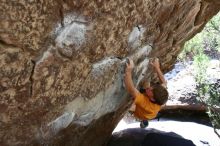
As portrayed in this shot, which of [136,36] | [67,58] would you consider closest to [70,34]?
[67,58]

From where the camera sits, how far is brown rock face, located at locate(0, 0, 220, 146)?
2.46 meters

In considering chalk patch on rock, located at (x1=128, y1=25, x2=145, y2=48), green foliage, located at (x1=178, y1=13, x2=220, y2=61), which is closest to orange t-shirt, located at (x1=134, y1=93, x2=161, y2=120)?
chalk patch on rock, located at (x1=128, y1=25, x2=145, y2=48)

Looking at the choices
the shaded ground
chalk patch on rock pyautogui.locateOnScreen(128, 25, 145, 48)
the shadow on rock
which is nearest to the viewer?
chalk patch on rock pyautogui.locateOnScreen(128, 25, 145, 48)

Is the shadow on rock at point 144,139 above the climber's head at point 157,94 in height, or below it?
below

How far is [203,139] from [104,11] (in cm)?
391

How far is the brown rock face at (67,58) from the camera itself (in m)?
2.46

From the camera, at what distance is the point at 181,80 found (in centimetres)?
975

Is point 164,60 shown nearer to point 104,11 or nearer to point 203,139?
point 203,139

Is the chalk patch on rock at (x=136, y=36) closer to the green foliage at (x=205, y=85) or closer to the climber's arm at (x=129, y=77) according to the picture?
the climber's arm at (x=129, y=77)

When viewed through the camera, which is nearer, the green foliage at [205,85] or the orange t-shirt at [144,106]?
the orange t-shirt at [144,106]

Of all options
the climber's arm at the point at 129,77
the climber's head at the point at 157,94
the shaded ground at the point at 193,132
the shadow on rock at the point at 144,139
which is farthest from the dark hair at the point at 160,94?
the shaded ground at the point at 193,132

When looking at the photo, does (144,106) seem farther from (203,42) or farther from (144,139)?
(203,42)

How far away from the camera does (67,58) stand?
9.36 ft

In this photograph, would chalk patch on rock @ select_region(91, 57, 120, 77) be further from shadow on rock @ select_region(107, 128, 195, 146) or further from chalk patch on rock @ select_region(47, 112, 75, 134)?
shadow on rock @ select_region(107, 128, 195, 146)
